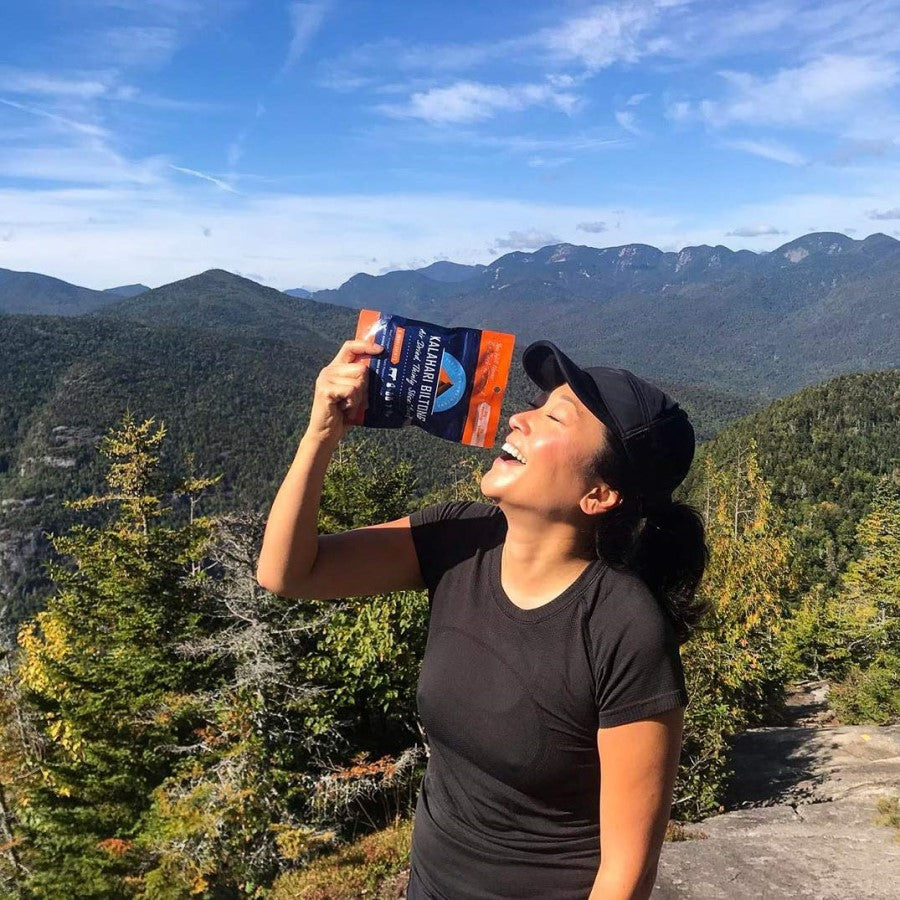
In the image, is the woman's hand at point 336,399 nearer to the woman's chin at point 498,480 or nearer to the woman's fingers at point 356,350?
the woman's fingers at point 356,350

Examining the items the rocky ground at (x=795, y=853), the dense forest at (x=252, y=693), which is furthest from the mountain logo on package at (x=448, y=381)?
the rocky ground at (x=795, y=853)

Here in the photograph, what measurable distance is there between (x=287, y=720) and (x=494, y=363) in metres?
9.04

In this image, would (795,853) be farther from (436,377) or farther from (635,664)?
(436,377)

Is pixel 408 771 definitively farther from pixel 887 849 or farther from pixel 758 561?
pixel 758 561

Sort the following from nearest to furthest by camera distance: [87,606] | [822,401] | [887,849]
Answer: [887,849], [87,606], [822,401]

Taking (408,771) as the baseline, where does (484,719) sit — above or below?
above

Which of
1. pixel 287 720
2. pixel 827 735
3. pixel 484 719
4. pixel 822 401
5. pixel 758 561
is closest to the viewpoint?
pixel 484 719

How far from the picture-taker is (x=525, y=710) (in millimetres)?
1820

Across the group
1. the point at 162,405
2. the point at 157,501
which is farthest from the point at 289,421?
the point at 157,501

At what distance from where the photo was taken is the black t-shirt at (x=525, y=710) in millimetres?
1711

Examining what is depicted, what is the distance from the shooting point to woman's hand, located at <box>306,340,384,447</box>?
2.03 m

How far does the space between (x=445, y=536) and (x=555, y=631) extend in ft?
1.85

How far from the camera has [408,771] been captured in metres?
10.7

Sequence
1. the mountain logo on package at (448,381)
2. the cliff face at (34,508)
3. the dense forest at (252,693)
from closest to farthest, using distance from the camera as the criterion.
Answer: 1. the mountain logo on package at (448,381)
2. the dense forest at (252,693)
3. the cliff face at (34,508)
